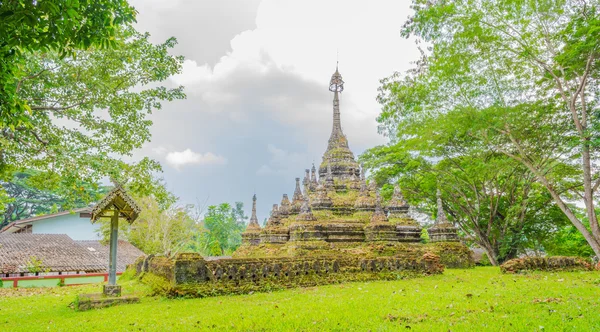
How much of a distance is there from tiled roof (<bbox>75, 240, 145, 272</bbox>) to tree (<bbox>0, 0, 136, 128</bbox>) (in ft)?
66.0

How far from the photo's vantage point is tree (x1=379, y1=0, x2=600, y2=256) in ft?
45.4

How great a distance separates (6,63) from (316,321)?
19.6ft

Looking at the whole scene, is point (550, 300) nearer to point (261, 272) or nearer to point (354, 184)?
point (261, 272)

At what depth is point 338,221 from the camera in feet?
64.2

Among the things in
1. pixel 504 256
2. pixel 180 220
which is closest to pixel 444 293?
pixel 504 256

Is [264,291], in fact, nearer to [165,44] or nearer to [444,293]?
[444,293]

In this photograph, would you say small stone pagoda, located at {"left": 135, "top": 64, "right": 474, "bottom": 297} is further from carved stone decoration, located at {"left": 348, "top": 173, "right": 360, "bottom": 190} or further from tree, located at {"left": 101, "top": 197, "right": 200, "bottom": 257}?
tree, located at {"left": 101, "top": 197, "right": 200, "bottom": 257}

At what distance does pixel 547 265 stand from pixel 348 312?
11819 mm

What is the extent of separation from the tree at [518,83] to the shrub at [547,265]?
1093 mm

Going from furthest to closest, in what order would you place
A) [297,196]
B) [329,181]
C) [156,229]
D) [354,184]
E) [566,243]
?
1. [156,229]
2. [566,243]
3. [297,196]
4. [354,184]
5. [329,181]

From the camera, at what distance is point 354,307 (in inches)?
316

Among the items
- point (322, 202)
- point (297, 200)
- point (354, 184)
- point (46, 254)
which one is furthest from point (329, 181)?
point (46, 254)

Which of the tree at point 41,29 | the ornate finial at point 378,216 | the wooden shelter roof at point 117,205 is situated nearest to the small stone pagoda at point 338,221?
the ornate finial at point 378,216

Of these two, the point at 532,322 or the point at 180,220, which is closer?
the point at 532,322
